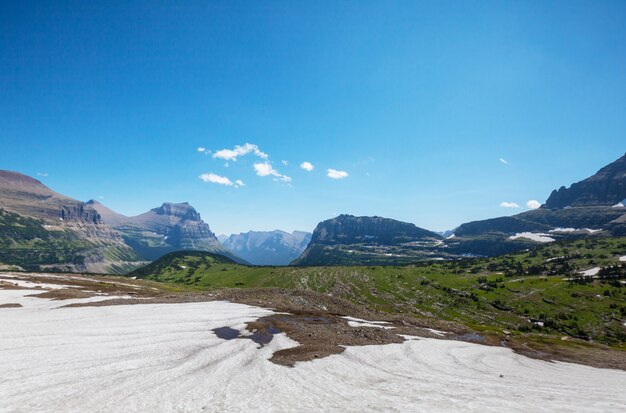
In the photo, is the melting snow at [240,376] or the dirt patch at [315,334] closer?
the melting snow at [240,376]

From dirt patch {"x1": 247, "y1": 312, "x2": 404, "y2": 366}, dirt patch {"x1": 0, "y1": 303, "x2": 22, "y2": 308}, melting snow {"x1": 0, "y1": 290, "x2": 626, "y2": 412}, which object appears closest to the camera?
melting snow {"x1": 0, "y1": 290, "x2": 626, "y2": 412}

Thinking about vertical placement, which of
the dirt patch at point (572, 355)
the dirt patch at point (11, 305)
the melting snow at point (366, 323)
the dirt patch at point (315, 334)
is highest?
the dirt patch at point (11, 305)

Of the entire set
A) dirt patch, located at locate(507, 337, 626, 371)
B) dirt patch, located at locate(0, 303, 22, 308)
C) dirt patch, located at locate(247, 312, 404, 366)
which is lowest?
dirt patch, located at locate(507, 337, 626, 371)

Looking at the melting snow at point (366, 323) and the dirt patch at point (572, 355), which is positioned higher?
the melting snow at point (366, 323)

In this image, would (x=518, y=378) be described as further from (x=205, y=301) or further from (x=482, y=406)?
(x=205, y=301)

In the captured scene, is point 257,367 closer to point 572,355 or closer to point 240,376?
point 240,376

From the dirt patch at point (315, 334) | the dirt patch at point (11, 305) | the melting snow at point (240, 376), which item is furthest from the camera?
the dirt patch at point (11, 305)

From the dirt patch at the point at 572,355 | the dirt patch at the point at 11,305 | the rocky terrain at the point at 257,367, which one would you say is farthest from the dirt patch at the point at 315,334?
the dirt patch at the point at 11,305

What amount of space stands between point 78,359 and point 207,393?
16729 millimetres

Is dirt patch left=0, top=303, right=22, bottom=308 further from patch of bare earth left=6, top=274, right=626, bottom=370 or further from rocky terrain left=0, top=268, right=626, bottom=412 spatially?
patch of bare earth left=6, top=274, right=626, bottom=370

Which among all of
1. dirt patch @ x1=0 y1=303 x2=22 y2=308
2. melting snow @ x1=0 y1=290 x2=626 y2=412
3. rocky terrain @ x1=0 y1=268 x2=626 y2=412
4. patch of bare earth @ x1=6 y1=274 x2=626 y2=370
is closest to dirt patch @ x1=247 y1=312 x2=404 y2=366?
patch of bare earth @ x1=6 y1=274 x2=626 y2=370

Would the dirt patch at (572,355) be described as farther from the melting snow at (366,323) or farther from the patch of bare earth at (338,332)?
the melting snow at (366,323)

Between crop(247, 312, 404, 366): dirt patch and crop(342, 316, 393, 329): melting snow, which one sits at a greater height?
crop(247, 312, 404, 366): dirt patch

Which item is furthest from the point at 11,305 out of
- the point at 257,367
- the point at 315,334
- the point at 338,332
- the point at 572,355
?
the point at 572,355
